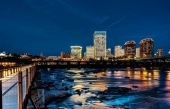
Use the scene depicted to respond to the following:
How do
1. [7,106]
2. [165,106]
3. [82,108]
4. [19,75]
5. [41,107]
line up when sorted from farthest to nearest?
[165,106]
[82,108]
[41,107]
[19,75]
[7,106]

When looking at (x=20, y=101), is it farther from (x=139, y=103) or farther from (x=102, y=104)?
(x=139, y=103)

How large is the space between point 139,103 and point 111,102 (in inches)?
107

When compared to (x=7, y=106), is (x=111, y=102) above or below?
below

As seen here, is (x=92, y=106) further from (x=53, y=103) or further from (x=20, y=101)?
(x=20, y=101)

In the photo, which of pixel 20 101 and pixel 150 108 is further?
pixel 150 108

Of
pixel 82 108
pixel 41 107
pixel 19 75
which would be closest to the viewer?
pixel 19 75

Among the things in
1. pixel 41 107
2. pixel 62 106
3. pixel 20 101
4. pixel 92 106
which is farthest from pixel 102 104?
pixel 20 101

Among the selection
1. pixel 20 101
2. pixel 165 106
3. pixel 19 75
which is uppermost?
pixel 19 75

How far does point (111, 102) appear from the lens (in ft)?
76.6

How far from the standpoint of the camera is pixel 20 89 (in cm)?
908

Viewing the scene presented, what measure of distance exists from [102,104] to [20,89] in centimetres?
1392

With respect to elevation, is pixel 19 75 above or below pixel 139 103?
above

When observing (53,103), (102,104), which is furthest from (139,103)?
(53,103)

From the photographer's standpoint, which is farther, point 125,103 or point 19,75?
point 125,103
